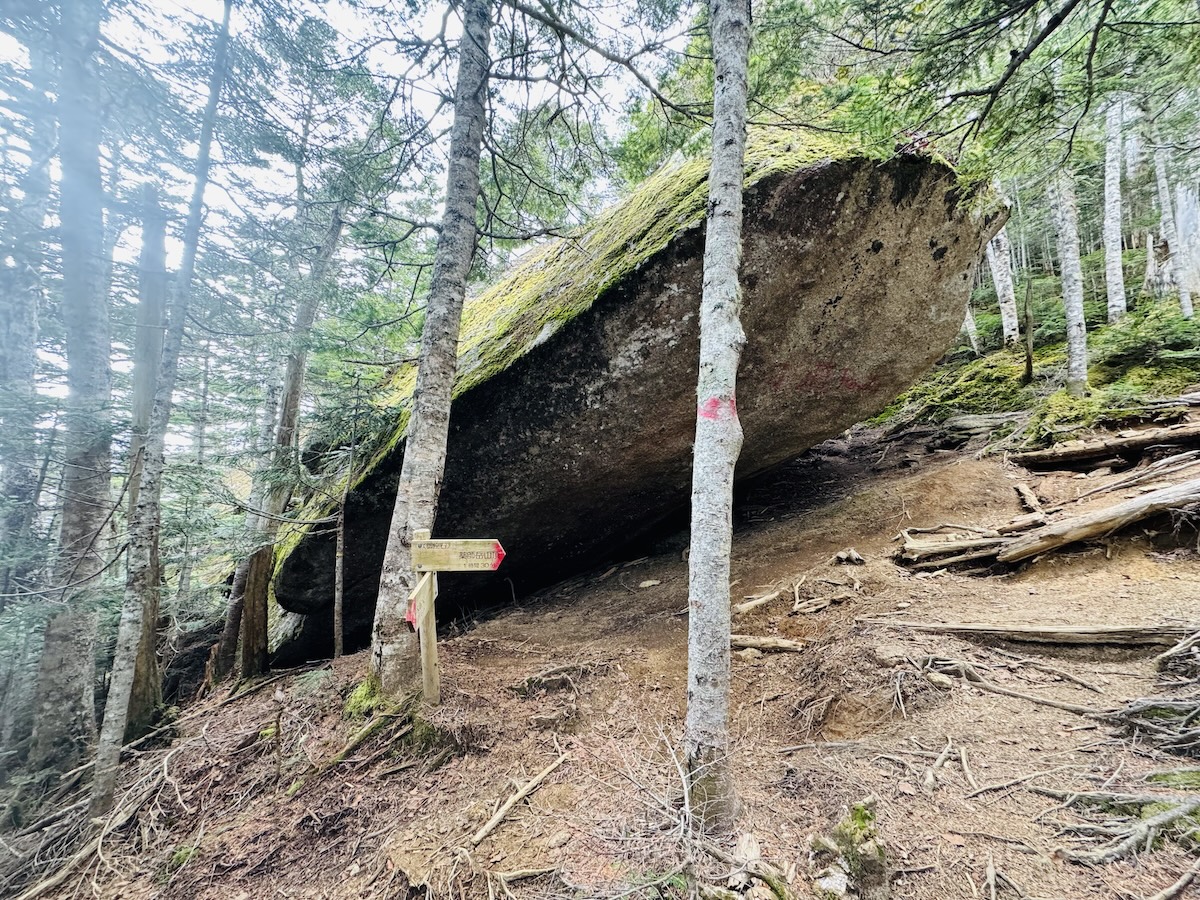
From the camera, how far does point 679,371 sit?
502cm

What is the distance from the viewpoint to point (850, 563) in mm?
5129

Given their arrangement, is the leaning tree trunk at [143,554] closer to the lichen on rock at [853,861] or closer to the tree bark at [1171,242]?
the lichen on rock at [853,861]

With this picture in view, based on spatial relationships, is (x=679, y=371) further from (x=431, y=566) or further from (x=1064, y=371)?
(x=1064, y=371)

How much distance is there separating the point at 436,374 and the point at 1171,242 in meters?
16.6

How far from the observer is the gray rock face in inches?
181

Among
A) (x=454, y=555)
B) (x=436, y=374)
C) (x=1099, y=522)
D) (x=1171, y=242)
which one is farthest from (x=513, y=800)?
(x=1171, y=242)

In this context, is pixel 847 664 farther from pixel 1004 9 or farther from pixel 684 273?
pixel 1004 9

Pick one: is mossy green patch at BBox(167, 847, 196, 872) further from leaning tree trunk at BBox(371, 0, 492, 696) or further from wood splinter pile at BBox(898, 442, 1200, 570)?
wood splinter pile at BBox(898, 442, 1200, 570)

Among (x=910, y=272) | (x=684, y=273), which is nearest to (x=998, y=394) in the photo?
(x=910, y=272)

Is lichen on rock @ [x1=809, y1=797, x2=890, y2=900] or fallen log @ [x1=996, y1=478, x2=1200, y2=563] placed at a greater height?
fallen log @ [x1=996, y1=478, x2=1200, y2=563]

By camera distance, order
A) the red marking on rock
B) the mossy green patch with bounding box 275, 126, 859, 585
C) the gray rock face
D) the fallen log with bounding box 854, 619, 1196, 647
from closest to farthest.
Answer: the red marking on rock < the fallen log with bounding box 854, 619, 1196, 647 < the mossy green patch with bounding box 275, 126, 859, 585 < the gray rock face

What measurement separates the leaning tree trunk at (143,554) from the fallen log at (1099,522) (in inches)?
331

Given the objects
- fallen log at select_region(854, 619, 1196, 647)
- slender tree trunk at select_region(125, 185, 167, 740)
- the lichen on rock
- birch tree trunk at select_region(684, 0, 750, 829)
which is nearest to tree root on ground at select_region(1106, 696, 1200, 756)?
fallen log at select_region(854, 619, 1196, 647)

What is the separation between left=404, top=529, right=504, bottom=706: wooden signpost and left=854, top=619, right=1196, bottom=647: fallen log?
3.47 m
